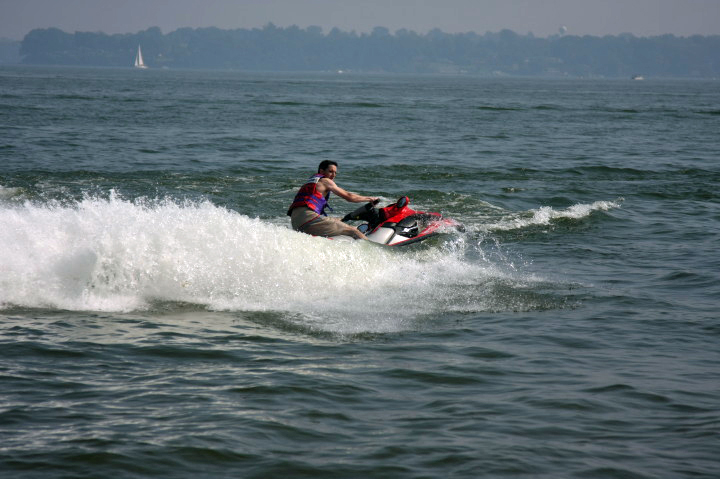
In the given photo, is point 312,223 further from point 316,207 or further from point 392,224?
point 392,224

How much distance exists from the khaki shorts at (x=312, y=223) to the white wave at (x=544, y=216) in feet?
15.2

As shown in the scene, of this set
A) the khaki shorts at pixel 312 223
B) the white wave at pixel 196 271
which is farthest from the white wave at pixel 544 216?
the white wave at pixel 196 271

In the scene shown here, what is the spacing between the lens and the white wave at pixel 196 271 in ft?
31.3

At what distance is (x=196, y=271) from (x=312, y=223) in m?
2.47

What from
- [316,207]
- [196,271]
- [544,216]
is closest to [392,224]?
[316,207]

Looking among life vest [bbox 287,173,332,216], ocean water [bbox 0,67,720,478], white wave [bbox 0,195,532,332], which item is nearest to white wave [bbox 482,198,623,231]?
ocean water [bbox 0,67,720,478]

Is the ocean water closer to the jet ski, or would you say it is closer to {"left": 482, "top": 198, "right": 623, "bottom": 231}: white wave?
{"left": 482, "top": 198, "right": 623, "bottom": 231}: white wave

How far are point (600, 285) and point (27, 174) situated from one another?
15.2 metres

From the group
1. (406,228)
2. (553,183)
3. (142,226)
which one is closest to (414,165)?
(553,183)

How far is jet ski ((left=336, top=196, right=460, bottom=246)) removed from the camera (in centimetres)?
1323

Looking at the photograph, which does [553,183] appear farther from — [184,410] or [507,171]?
[184,410]

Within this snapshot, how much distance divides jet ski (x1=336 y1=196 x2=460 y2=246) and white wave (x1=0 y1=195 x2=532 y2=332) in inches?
77.7

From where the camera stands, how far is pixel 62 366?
295 inches

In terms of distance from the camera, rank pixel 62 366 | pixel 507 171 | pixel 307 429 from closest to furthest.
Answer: pixel 307 429, pixel 62 366, pixel 507 171
